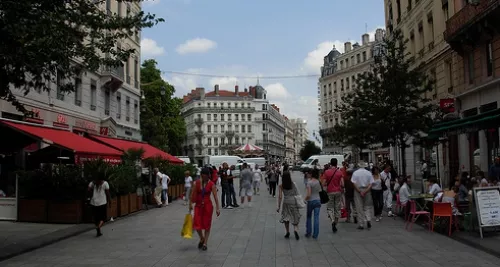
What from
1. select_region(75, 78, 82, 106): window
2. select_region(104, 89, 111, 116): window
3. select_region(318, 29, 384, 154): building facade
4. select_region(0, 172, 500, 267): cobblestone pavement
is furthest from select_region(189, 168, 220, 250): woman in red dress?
select_region(318, 29, 384, 154): building facade

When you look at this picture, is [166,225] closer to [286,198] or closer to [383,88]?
[286,198]

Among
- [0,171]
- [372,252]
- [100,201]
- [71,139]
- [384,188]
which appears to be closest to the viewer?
[372,252]

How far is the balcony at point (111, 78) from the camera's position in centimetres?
2930

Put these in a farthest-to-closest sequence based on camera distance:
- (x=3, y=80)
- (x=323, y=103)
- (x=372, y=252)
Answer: (x=323, y=103) → (x=3, y=80) → (x=372, y=252)

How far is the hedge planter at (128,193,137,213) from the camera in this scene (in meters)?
18.2

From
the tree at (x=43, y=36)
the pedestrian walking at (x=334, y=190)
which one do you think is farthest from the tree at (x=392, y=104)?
the tree at (x=43, y=36)

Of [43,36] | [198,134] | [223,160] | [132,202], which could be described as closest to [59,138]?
[132,202]

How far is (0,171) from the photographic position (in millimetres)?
20203

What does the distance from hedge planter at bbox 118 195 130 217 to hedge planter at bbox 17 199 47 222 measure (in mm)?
2727

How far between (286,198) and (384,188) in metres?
5.89

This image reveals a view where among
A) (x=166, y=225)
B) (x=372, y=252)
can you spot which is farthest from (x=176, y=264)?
(x=166, y=225)

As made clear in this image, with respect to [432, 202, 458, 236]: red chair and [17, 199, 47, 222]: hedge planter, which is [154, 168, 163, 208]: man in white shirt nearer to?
[17, 199, 47, 222]: hedge planter

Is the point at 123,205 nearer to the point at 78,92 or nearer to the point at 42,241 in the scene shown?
the point at 42,241

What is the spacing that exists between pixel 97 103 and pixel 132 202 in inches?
475
